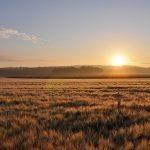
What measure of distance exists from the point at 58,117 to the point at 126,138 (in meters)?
4.09

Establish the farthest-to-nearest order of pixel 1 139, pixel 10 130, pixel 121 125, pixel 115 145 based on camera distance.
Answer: pixel 121 125 < pixel 10 130 < pixel 1 139 < pixel 115 145

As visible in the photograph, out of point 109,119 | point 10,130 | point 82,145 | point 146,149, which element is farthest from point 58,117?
point 146,149

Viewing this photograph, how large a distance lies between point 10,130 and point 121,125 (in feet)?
12.5

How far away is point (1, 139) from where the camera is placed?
7.92 metres

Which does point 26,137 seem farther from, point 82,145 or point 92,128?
point 92,128

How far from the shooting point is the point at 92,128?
373 inches

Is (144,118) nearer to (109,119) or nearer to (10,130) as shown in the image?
(109,119)

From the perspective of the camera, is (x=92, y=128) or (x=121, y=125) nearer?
(x=92, y=128)

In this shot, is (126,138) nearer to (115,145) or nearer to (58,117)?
(115,145)

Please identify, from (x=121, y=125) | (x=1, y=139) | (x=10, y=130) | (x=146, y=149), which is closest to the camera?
(x=146, y=149)

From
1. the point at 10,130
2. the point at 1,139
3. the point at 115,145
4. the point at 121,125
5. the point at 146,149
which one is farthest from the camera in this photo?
the point at 121,125

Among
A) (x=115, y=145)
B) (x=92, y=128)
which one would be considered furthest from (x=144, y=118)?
(x=115, y=145)

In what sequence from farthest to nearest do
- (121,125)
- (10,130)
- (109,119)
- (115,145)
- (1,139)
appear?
(109,119)
(121,125)
(10,130)
(1,139)
(115,145)

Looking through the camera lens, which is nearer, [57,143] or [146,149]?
[146,149]
